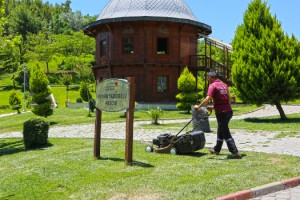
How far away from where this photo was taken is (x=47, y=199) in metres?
6.36

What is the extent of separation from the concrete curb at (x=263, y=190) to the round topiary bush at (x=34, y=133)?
8.76 m

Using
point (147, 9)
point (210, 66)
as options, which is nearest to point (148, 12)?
point (147, 9)

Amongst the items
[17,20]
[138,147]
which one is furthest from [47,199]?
[17,20]

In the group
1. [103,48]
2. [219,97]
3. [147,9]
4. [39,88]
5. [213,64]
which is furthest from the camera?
[213,64]

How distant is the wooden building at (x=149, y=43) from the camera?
103 feet

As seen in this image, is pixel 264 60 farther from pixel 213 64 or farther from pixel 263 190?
pixel 263 190

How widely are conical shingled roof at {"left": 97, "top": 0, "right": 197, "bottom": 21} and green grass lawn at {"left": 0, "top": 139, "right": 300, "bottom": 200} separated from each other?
22.7 m

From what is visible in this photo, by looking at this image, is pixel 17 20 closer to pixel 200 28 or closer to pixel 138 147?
pixel 200 28

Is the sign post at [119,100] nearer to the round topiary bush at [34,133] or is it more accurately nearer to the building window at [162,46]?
the round topiary bush at [34,133]

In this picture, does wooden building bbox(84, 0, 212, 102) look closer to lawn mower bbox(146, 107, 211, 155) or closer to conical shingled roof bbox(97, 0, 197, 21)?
conical shingled roof bbox(97, 0, 197, 21)

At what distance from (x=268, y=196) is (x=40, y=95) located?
20825 millimetres

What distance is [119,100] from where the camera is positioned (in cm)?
907

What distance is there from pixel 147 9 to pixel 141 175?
25583 millimetres

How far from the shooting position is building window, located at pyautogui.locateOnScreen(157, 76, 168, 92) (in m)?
31.8
